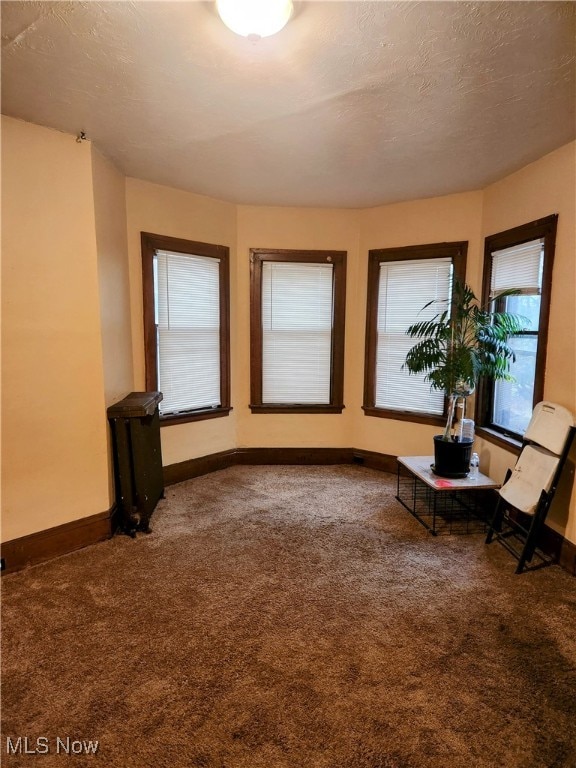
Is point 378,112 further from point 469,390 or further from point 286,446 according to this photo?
point 286,446

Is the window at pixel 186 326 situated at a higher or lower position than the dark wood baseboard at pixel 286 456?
higher

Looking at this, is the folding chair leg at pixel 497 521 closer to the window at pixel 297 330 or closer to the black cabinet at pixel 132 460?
the window at pixel 297 330

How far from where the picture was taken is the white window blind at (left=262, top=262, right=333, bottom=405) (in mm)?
4527

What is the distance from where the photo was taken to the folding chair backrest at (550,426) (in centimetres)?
264

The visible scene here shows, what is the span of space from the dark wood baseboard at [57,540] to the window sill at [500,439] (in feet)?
9.74

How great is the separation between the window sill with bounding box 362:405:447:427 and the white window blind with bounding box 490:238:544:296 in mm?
1218

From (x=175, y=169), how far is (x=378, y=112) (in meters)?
1.67

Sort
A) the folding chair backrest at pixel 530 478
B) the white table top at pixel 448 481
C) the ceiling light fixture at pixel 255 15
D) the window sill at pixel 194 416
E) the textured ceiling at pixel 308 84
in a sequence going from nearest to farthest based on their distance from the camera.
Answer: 1. the ceiling light fixture at pixel 255 15
2. the textured ceiling at pixel 308 84
3. the folding chair backrest at pixel 530 478
4. the white table top at pixel 448 481
5. the window sill at pixel 194 416

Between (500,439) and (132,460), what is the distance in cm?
280

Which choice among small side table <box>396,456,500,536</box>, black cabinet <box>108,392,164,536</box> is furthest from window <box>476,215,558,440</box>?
black cabinet <box>108,392,164,536</box>

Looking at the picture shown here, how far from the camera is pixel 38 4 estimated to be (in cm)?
164

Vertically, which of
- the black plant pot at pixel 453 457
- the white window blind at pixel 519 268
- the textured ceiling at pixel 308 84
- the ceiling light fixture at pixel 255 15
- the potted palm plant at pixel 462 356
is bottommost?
the black plant pot at pixel 453 457

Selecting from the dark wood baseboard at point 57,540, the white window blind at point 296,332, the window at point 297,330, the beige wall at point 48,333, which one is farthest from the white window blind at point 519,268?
the dark wood baseboard at point 57,540

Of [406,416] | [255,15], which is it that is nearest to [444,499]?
[406,416]
